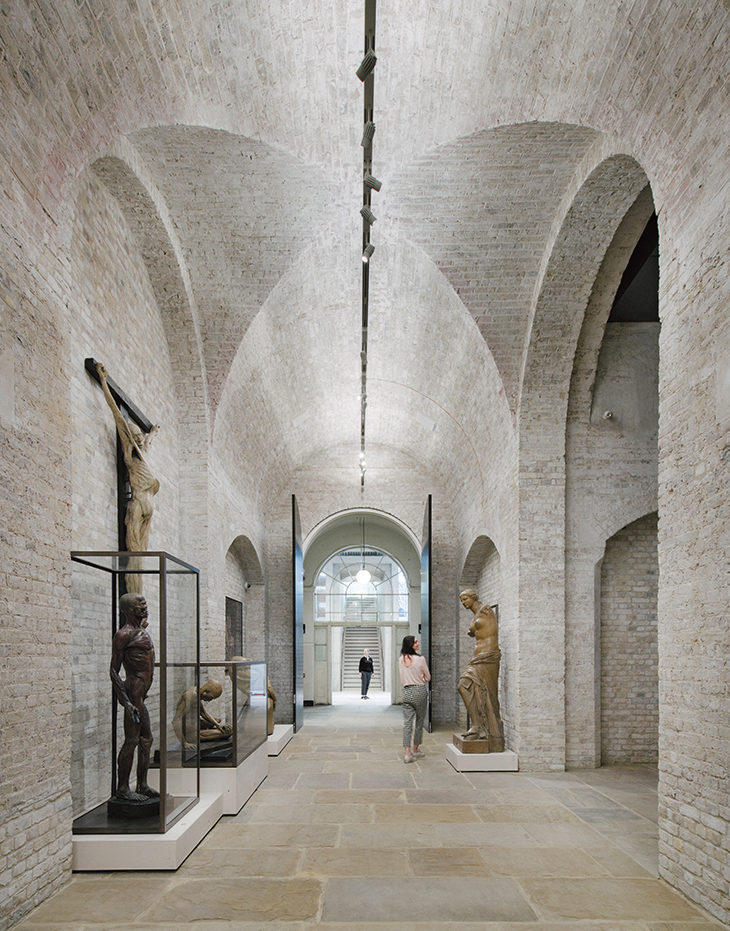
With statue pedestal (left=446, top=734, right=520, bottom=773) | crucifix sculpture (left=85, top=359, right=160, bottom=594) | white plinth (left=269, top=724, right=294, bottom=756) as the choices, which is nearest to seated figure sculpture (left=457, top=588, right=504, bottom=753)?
statue pedestal (left=446, top=734, right=520, bottom=773)

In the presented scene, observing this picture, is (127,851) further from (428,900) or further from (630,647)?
(630,647)

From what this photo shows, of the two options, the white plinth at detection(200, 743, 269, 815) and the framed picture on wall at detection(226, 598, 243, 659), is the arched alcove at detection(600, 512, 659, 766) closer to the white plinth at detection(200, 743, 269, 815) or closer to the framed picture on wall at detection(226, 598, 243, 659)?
the white plinth at detection(200, 743, 269, 815)

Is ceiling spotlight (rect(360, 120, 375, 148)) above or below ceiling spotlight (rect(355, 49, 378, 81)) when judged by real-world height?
below

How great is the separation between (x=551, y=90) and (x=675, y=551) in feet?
12.9

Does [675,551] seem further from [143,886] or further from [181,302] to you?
[181,302]

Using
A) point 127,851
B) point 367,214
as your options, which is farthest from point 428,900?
point 367,214

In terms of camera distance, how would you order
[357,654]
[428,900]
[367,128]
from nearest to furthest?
1. [428,900]
2. [367,128]
3. [357,654]

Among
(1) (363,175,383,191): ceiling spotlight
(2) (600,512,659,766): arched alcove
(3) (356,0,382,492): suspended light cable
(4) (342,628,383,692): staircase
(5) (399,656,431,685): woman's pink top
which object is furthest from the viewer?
(4) (342,628,383,692): staircase

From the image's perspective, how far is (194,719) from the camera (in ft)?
22.7

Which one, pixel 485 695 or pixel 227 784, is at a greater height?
pixel 485 695

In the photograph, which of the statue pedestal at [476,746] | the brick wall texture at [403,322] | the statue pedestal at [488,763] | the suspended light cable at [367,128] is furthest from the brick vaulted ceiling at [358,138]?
the statue pedestal at [488,763]

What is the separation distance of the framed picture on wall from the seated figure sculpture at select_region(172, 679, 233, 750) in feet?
19.3

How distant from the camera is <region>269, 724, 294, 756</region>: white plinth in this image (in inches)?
442

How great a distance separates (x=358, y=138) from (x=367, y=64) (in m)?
2.06
